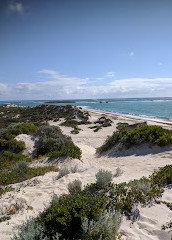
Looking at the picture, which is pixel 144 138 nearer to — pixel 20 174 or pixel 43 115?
pixel 20 174

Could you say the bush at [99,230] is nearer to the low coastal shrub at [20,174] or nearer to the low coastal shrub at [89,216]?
the low coastal shrub at [89,216]

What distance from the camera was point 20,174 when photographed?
23.6ft

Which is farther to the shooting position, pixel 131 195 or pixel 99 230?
pixel 131 195

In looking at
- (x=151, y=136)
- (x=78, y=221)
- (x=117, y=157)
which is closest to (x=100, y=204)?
(x=78, y=221)

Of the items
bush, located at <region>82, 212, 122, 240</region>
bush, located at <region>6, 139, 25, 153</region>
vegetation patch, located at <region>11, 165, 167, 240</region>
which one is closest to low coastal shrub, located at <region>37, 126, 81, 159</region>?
bush, located at <region>6, 139, 25, 153</region>

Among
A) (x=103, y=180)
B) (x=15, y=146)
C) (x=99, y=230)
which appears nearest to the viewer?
(x=99, y=230)

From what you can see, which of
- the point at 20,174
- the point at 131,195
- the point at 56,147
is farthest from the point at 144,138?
the point at 20,174

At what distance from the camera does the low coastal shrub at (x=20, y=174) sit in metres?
6.63

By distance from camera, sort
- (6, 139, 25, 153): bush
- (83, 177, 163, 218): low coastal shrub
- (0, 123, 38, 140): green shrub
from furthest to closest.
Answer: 1. (0, 123, 38, 140): green shrub
2. (6, 139, 25, 153): bush
3. (83, 177, 163, 218): low coastal shrub

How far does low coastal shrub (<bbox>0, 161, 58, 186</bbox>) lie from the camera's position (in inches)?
261

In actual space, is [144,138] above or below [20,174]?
above

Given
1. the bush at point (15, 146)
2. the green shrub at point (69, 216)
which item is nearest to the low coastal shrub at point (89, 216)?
the green shrub at point (69, 216)

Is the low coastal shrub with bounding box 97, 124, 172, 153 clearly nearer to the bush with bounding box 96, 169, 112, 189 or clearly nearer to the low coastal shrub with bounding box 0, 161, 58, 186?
the low coastal shrub with bounding box 0, 161, 58, 186

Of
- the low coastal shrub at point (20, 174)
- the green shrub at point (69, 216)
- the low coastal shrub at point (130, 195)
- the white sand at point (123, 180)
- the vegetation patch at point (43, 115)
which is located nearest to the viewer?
the green shrub at point (69, 216)
